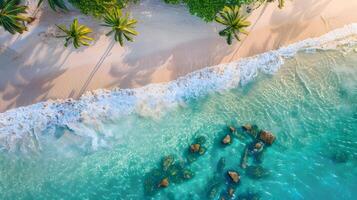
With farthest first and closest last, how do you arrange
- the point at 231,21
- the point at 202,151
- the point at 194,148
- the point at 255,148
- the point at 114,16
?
the point at 255,148 → the point at 202,151 → the point at 194,148 → the point at 231,21 → the point at 114,16

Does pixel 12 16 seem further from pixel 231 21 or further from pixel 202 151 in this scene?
pixel 202 151

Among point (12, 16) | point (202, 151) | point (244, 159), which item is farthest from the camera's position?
point (244, 159)

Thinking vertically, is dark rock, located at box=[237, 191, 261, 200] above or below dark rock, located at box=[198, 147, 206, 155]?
below

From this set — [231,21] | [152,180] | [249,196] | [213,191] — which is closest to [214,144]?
[213,191]

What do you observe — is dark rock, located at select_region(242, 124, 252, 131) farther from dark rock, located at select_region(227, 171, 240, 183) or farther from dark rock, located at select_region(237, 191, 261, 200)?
dark rock, located at select_region(237, 191, 261, 200)

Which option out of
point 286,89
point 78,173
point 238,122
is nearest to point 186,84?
point 238,122

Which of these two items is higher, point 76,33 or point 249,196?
point 76,33

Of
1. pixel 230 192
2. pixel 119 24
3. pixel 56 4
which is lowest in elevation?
pixel 230 192

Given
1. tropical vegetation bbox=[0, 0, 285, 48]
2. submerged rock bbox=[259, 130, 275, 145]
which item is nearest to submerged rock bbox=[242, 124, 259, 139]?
submerged rock bbox=[259, 130, 275, 145]
